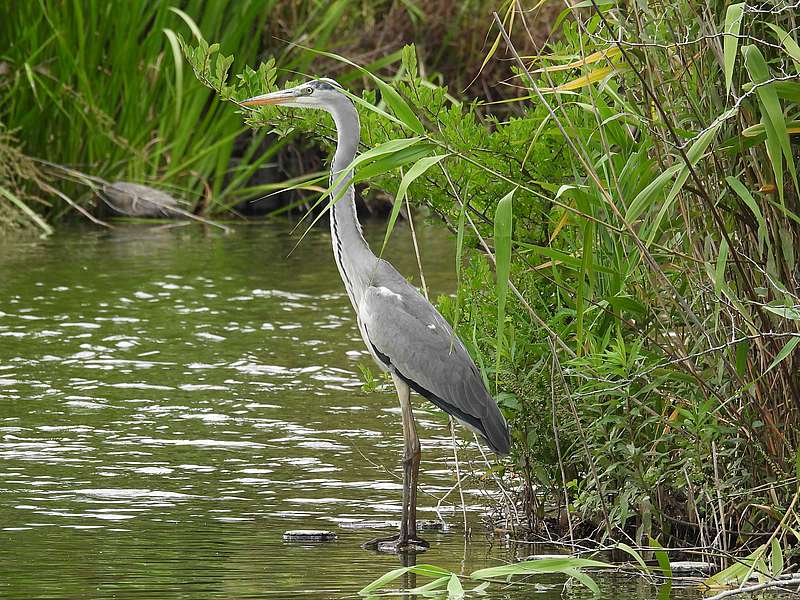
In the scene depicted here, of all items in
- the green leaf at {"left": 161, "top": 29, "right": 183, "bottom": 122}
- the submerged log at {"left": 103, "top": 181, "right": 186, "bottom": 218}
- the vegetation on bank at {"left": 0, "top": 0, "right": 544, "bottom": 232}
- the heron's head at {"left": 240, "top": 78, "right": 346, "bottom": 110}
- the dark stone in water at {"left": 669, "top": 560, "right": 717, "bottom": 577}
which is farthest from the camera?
the submerged log at {"left": 103, "top": 181, "right": 186, "bottom": 218}

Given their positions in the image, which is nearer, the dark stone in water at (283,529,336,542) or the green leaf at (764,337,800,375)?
the green leaf at (764,337,800,375)

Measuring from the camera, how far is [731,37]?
3666mm

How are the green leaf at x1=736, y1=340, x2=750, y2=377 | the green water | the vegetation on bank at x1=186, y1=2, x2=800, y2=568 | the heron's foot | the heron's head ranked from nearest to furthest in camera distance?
the vegetation on bank at x1=186, y1=2, x2=800, y2=568
the green leaf at x1=736, y1=340, x2=750, y2=377
the green water
the heron's foot
the heron's head

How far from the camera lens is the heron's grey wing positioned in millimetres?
4863

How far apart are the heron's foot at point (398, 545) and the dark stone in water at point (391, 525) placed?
211mm

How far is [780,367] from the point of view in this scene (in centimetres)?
424

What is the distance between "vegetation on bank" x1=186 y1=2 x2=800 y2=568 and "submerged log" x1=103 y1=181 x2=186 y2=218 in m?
9.18

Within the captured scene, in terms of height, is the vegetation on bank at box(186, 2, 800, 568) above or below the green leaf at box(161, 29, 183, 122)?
below

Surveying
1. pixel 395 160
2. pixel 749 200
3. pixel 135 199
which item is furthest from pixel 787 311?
pixel 135 199

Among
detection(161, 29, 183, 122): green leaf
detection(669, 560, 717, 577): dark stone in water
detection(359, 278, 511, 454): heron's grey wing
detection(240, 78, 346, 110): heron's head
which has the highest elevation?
detection(161, 29, 183, 122): green leaf

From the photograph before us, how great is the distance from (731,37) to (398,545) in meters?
2.03

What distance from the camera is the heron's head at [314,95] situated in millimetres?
5320

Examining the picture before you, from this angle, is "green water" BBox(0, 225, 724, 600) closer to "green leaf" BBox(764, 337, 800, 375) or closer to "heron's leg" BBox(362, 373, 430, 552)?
"heron's leg" BBox(362, 373, 430, 552)

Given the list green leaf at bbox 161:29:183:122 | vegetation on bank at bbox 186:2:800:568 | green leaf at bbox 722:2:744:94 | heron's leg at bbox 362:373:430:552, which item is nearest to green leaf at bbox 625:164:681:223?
vegetation on bank at bbox 186:2:800:568
